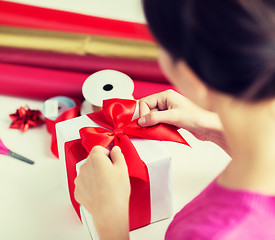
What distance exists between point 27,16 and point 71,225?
56 cm

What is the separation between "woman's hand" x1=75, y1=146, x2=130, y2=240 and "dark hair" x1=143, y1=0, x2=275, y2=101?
0.93 feet

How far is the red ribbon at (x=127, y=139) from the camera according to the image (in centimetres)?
66

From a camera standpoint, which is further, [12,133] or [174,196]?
[12,133]

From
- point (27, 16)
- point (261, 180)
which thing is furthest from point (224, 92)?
point (27, 16)

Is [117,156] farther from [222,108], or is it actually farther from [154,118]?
[222,108]

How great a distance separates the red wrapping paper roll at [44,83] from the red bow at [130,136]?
8.8 inches

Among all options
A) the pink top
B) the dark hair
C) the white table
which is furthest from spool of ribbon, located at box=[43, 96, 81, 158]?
the dark hair

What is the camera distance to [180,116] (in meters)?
0.72

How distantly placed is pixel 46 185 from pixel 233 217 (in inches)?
19.2

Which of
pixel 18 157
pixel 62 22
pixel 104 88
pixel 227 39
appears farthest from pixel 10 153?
pixel 227 39

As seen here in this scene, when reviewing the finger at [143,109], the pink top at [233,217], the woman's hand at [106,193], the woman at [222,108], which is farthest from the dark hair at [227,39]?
the finger at [143,109]

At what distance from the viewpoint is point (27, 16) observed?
100cm

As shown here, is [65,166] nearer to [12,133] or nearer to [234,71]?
[12,133]

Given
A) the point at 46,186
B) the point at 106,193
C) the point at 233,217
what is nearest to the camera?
the point at 233,217
